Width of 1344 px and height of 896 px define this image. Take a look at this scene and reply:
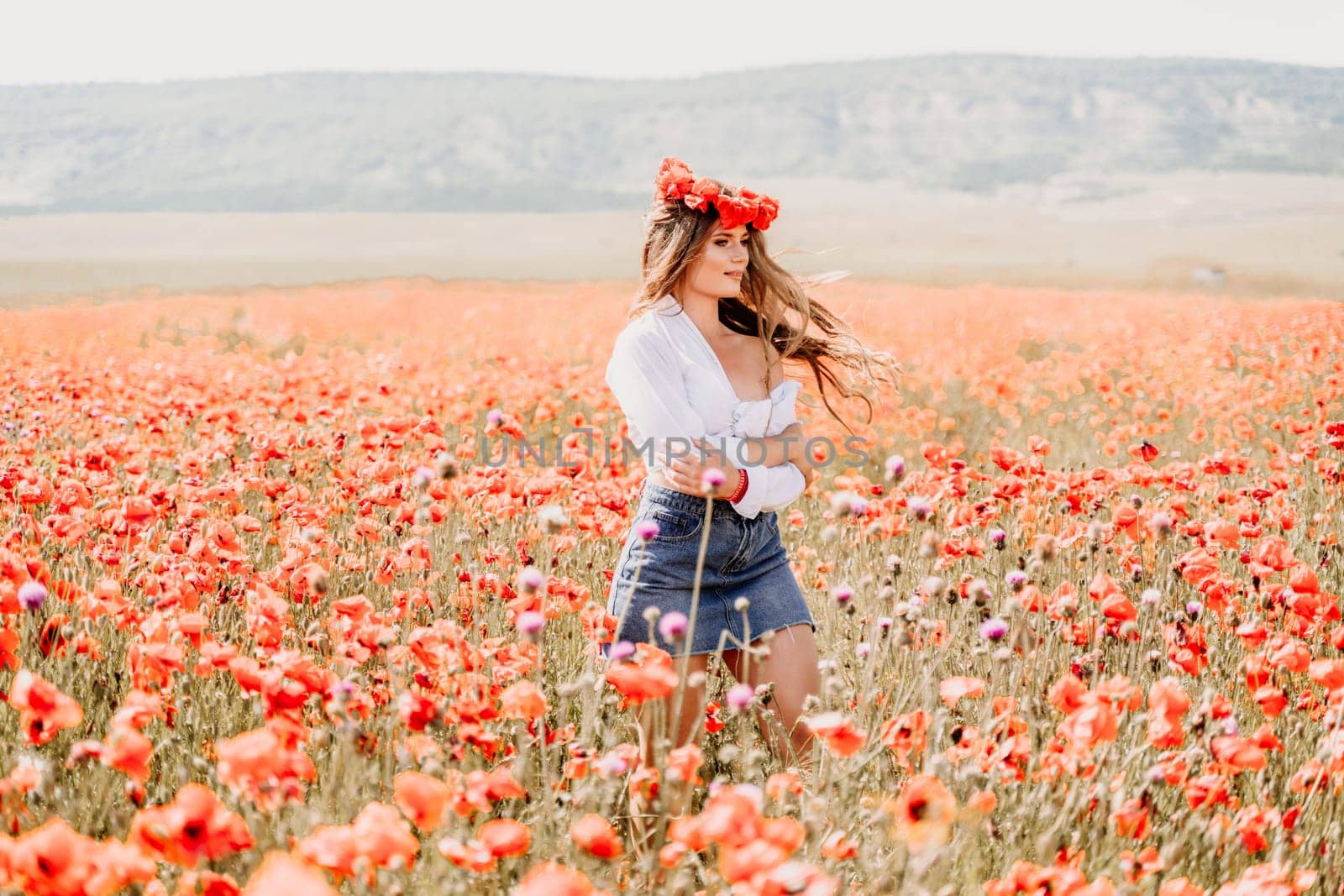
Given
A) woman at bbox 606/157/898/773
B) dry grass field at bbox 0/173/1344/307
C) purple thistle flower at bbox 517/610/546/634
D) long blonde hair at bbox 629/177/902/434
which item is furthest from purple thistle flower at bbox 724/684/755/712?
dry grass field at bbox 0/173/1344/307

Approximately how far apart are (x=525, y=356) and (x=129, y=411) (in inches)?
145

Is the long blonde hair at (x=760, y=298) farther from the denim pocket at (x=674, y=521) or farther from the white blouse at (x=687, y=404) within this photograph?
the denim pocket at (x=674, y=521)

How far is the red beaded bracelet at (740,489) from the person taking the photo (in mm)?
2889

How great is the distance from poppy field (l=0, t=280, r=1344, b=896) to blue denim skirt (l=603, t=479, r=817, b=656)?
141 millimetres

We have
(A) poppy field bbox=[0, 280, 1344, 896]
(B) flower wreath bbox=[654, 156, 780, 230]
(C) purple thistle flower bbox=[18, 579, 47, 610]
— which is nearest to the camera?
(A) poppy field bbox=[0, 280, 1344, 896]

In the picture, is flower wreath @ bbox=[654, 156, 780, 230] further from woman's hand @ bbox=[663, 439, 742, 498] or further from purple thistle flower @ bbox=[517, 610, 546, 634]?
purple thistle flower @ bbox=[517, 610, 546, 634]

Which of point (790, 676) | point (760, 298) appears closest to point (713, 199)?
point (760, 298)

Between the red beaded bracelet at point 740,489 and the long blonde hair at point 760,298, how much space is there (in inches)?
19.2

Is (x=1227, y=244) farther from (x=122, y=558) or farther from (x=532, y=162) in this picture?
(x=532, y=162)

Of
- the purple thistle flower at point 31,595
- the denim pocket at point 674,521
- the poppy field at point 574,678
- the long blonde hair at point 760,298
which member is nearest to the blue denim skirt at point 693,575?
the denim pocket at point 674,521

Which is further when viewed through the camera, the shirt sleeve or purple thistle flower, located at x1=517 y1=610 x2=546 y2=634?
the shirt sleeve

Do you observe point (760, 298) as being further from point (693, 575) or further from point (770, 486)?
point (693, 575)

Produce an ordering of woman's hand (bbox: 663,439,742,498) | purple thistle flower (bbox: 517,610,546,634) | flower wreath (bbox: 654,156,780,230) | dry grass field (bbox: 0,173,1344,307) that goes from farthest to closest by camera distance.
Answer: dry grass field (bbox: 0,173,1344,307), flower wreath (bbox: 654,156,780,230), woman's hand (bbox: 663,439,742,498), purple thistle flower (bbox: 517,610,546,634)

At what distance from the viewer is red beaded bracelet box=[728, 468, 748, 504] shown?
2.89 m
